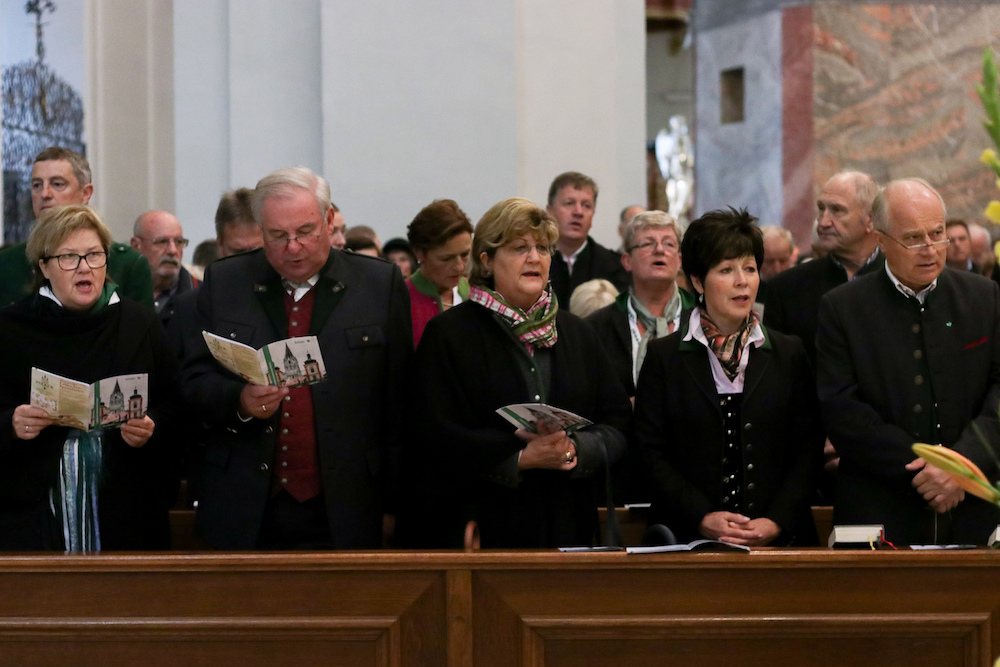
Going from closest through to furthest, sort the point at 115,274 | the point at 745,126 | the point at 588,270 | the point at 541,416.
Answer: the point at 541,416, the point at 115,274, the point at 588,270, the point at 745,126

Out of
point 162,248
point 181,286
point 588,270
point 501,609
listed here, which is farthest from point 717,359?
point 162,248

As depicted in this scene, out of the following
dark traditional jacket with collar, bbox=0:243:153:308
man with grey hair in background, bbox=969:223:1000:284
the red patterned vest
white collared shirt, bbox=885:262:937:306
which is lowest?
the red patterned vest

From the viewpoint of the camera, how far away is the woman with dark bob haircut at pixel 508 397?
12.4ft

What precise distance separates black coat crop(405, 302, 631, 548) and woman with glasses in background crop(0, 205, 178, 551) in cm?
86

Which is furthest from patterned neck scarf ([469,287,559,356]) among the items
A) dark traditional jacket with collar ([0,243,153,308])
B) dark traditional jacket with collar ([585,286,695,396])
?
dark traditional jacket with collar ([0,243,153,308])

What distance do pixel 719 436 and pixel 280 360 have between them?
141 centimetres

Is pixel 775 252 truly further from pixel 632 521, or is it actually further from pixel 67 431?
pixel 67 431

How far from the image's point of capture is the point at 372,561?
3.20 metres

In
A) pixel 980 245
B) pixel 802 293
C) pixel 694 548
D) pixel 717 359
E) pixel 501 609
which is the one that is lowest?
pixel 501 609

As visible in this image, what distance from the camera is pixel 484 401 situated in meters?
3.85

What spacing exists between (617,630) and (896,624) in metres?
0.71

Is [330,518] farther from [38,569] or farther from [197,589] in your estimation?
[38,569]

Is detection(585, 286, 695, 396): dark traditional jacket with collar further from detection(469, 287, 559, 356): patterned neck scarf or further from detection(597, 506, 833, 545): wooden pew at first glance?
detection(469, 287, 559, 356): patterned neck scarf

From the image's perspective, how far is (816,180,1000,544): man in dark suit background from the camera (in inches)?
150
